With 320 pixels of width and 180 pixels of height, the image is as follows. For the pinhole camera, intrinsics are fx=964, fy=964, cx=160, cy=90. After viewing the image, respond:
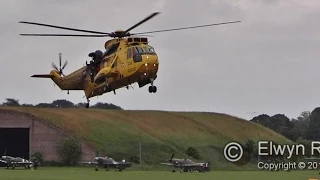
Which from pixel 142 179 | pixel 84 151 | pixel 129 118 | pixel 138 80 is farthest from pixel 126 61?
pixel 129 118

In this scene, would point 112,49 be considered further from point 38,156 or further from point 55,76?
point 38,156

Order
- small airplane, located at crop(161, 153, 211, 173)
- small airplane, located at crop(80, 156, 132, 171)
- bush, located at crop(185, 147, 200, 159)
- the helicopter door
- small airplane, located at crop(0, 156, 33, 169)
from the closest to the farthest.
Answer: the helicopter door < small airplane, located at crop(80, 156, 132, 171) < small airplane, located at crop(0, 156, 33, 169) < small airplane, located at crop(161, 153, 211, 173) < bush, located at crop(185, 147, 200, 159)

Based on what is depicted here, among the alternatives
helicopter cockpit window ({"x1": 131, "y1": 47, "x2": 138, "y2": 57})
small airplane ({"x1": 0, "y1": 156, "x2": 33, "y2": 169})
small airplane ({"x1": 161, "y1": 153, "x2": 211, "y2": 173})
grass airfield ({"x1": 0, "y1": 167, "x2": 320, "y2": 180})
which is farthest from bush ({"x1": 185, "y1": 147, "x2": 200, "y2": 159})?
helicopter cockpit window ({"x1": 131, "y1": 47, "x2": 138, "y2": 57})

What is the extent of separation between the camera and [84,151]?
16162cm

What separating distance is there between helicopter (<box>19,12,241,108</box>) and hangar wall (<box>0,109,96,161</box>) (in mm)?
84942

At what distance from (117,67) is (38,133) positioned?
305 ft

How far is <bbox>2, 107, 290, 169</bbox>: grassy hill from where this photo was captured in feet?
546

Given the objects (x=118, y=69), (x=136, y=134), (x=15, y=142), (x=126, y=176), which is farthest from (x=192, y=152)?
(x=118, y=69)

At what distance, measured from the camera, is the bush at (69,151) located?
519ft

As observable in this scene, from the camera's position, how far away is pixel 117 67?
70625mm

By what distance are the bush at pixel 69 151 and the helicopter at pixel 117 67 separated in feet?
271

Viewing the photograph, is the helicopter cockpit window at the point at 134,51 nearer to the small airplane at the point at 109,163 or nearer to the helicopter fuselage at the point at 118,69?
the helicopter fuselage at the point at 118,69

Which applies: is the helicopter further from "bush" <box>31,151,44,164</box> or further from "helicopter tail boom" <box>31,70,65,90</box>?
"bush" <box>31,151,44,164</box>

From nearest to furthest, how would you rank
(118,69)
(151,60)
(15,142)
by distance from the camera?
(151,60)
(118,69)
(15,142)
